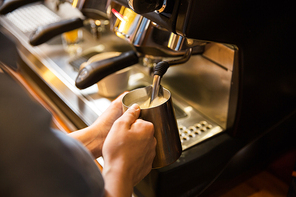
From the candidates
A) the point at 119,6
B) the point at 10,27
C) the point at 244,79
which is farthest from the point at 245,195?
the point at 10,27

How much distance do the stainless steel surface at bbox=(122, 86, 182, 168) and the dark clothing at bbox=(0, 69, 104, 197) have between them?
0.19m

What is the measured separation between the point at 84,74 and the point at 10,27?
69 cm

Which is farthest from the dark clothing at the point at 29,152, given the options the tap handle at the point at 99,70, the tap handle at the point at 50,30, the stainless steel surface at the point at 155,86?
the tap handle at the point at 50,30

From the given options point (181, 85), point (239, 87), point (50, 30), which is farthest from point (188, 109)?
point (50, 30)

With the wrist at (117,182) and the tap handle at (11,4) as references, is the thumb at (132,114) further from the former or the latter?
the tap handle at (11,4)

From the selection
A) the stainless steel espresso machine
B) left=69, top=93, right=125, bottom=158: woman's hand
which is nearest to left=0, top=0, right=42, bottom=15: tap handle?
the stainless steel espresso machine

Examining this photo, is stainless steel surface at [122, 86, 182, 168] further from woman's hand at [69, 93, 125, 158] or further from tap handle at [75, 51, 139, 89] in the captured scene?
tap handle at [75, 51, 139, 89]

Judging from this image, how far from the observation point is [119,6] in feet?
2.06

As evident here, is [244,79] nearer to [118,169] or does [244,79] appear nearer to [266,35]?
[266,35]

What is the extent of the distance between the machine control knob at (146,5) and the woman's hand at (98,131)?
0.19 metres

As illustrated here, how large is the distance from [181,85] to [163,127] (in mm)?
314

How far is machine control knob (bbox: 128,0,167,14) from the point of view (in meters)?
0.44

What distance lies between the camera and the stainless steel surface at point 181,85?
0.64m

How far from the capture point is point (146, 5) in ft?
Answer: 1.48
